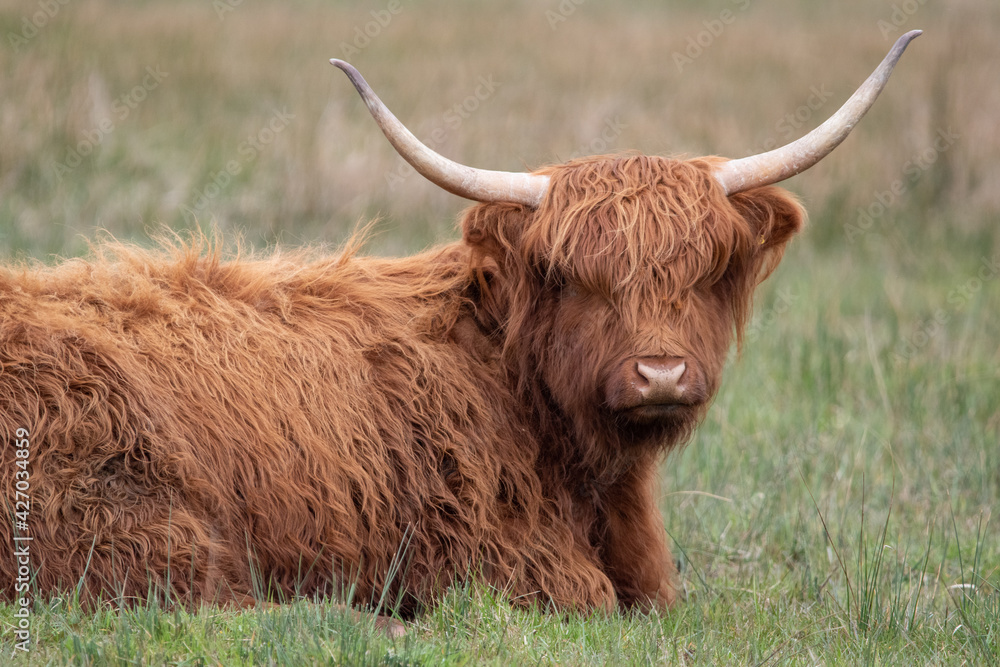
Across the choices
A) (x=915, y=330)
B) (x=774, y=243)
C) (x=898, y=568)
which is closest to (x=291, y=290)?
(x=774, y=243)

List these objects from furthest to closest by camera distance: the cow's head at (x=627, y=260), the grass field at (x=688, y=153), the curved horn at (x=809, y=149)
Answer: the curved horn at (x=809, y=149)
the cow's head at (x=627, y=260)
the grass field at (x=688, y=153)

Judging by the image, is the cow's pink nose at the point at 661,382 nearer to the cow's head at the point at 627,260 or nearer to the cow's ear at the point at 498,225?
the cow's head at the point at 627,260

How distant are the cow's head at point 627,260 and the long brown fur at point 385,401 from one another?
0.01 m

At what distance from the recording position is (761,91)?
41.2 ft

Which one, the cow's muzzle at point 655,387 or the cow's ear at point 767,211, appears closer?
the cow's muzzle at point 655,387

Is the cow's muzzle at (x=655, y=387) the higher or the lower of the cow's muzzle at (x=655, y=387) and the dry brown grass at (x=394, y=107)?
the lower

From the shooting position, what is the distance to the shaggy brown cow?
299cm

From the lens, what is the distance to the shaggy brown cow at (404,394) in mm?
2990

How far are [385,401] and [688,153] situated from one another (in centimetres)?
200

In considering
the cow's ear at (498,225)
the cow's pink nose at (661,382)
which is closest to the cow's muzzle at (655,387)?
the cow's pink nose at (661,382)

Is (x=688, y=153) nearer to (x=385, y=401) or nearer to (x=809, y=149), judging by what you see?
(x=809, y=149)

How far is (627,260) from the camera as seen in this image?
3262mm

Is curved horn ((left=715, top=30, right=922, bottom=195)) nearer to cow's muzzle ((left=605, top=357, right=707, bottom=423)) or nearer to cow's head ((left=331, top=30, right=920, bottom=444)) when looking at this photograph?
cow's head ((left=331, top=30, right=920, bottom=444))

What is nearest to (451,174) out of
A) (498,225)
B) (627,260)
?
(498,225)
